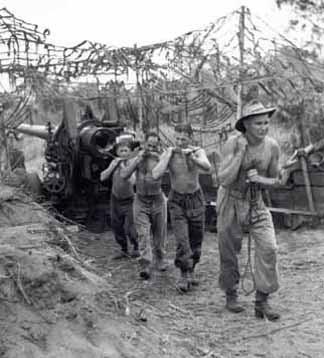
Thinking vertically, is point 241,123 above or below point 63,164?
above

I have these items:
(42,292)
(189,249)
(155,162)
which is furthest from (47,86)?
(42,292)

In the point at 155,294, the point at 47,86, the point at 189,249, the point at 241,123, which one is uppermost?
the point at 47,86

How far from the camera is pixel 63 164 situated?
1017 centimetres

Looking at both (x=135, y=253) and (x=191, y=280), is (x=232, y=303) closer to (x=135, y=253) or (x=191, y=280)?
(x=191, y=280)

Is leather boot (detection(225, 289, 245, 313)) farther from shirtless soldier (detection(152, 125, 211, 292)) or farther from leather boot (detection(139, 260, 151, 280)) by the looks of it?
leather boot (detection(139, 260, 151, 280))

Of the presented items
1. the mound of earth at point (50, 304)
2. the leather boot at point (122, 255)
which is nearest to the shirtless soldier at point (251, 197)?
the mound of earth at point (50, 304)

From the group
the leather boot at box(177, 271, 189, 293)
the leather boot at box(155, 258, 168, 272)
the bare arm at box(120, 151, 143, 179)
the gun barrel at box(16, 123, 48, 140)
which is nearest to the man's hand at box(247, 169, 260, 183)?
the leather boot at box(177, 271, 189, 293)

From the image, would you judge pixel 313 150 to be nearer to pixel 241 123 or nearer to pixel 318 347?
pixel 241 123

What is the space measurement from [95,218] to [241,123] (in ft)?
19.2

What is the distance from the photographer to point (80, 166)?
10.0m

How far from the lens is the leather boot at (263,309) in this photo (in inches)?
201

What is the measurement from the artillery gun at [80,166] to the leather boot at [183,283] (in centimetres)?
380

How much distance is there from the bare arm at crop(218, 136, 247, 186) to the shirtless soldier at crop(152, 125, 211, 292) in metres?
0.97

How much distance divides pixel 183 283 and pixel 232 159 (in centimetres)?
174
